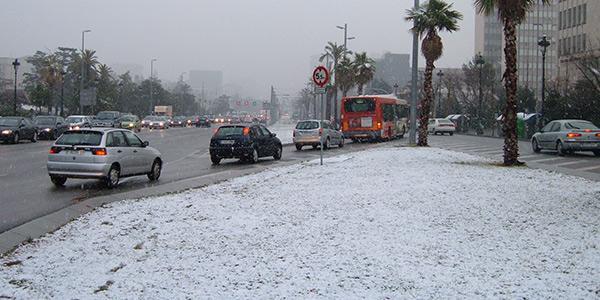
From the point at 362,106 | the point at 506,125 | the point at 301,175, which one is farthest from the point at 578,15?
the point at 301,175

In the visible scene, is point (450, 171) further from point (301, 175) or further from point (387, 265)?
point (387, 265)

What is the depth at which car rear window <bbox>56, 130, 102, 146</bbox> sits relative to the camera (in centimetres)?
1432

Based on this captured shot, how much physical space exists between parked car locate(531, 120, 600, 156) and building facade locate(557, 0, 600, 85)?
140 feet

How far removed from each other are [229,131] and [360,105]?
19.1 m

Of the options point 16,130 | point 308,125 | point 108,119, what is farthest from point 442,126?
point 16,130

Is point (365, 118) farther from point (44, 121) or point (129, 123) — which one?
point (129, 123)

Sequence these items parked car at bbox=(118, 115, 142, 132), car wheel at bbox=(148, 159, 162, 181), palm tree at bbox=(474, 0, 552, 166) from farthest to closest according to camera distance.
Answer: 1. parked car at bbox=(118, 115, 142, 132)
2. palm tree at bbox=(474, 0, 552, 166)
3. car wheel at bbox=(148, 159, 162, 181)

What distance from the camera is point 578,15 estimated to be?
241 ft

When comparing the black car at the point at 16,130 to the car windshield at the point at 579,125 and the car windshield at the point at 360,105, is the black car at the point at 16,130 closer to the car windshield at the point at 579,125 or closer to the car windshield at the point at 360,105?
the car windshield at the point at 360,105

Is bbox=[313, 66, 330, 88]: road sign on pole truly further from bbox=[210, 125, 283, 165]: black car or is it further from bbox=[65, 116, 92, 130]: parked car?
bbox=[65, 116, 92, 130]: parked car

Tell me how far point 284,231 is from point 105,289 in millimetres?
2796

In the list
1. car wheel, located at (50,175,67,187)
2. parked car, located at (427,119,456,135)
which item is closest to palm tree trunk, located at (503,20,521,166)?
car wheel, located at (50,175,67,187)

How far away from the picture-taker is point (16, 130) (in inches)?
1329

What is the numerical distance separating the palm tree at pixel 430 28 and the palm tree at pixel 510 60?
10065 mm
